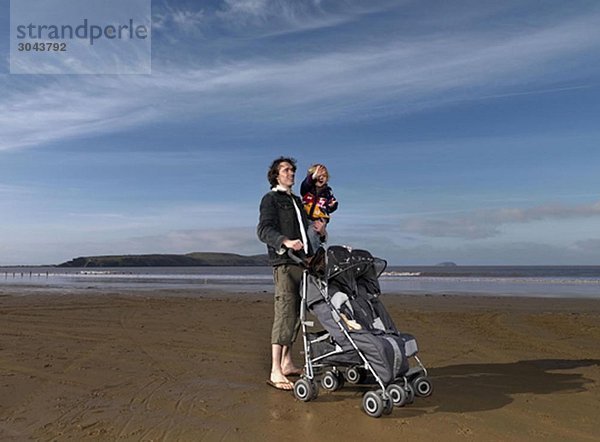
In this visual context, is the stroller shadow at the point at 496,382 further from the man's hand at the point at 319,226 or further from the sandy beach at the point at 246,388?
the man's hand at the point at 319,226

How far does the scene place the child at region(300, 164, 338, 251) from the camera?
5445 mm

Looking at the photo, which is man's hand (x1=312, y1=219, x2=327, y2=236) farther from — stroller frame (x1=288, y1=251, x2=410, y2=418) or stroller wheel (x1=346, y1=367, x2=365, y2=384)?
stroller wheel (x1=346, y1=367, x2=365, y2=384)

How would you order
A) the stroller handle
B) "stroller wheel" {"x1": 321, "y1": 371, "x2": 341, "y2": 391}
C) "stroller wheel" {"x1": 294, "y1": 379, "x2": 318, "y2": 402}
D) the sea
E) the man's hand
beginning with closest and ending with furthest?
"stroller wheel" {"x1": 294, "y1": 379, "x2": 318, "y2": 402} → the stroller handle → "stroller wheel" {"x1": 321, "y1": 371, "x2": 341, "y2": 391} → the man's hand → the sea

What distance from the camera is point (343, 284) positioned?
4883 mm

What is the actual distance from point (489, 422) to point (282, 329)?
202cm

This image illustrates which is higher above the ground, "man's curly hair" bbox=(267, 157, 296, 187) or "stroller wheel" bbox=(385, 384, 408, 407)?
"man's curly hair" bbox=(267, 157, 296, 187)

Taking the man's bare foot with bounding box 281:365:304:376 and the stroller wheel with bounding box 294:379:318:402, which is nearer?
the stroller wheel with bounding box 294:379:318:402

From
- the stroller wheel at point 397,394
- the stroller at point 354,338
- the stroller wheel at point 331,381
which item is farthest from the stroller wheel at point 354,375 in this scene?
the stroller wheel at point 397,394

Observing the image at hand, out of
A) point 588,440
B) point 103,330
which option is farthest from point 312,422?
point 103,330

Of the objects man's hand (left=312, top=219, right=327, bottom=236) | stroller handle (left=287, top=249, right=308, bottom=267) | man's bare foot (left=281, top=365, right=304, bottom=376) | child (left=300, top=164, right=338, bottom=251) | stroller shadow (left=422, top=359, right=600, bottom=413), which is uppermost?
child (left=300, top=164, right=338, bottom=251)

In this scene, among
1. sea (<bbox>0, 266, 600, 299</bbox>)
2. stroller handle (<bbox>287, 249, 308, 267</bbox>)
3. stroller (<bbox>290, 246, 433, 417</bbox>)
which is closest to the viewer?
stroller (<bbox>290, 246, 433, 417</bbox>)

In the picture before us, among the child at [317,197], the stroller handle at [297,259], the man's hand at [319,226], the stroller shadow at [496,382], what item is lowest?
the stroller shadow at [496,382]

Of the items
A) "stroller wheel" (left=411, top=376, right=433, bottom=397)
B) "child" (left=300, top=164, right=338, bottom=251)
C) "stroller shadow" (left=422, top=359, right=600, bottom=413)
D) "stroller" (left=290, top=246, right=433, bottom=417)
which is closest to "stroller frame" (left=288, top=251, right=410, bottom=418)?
"stroller" (left=290, top=246, right=433, bottom=417)

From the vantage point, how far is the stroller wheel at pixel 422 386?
4.56 meters
